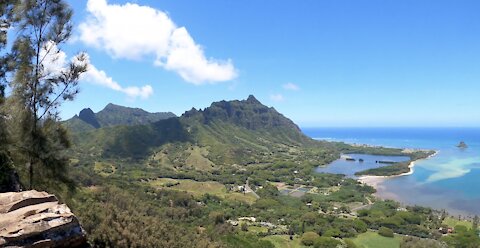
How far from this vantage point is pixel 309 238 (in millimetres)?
67562

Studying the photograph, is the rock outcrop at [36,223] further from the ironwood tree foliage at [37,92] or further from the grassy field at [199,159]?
the grassy field at [199,159]

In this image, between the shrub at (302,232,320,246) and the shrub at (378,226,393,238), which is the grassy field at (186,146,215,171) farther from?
the shrub at (378,226,393,238)

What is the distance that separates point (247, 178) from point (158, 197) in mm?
54728

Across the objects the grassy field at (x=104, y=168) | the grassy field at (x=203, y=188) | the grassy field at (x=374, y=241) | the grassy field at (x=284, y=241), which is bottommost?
the grassy field at (x=374, y=241)

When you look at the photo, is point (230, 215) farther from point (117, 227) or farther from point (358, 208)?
point (117, 227)

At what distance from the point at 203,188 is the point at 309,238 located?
56.7m

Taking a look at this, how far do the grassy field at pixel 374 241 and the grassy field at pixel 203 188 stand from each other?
121ft

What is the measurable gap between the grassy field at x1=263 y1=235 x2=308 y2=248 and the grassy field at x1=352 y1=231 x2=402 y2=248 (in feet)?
35.2

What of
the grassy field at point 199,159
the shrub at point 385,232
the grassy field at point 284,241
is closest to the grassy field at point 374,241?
the shrub at point 385,232

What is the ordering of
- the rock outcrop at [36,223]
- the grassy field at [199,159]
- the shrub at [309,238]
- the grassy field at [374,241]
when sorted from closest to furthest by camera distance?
the rock outcrop at [36,223], the shrub at [309,238], the grassy field at [374,241], the grassy field at [199,159]

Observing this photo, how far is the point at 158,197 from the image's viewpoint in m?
88.5

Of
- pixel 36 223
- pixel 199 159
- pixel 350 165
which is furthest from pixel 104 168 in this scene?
pixel 36 223

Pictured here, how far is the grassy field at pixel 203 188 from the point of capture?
107238 mm

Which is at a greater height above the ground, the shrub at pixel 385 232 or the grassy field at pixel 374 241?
the shrub at pixel 385 232
